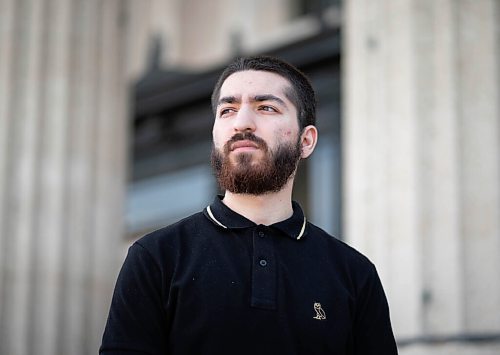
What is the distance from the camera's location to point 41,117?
8352mm

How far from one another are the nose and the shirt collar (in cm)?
27

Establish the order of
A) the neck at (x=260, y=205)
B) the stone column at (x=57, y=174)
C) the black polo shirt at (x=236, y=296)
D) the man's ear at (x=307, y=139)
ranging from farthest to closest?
the stone column at (x=57, y=174)
the man's ear at (x=307, y=139)
the neck at (x=260, y=205)
the black polo shirt at (x=236, y=296)

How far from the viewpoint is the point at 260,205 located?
3471 millimetres

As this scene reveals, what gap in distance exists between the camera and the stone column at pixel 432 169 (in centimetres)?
642

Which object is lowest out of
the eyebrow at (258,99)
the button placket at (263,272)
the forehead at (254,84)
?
the button placket at (263,272)

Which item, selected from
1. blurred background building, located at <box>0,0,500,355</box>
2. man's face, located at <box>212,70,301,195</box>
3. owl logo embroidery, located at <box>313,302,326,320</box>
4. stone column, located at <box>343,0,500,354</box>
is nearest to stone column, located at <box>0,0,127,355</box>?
blurred background building, located at <box>0,0,500,355</box>

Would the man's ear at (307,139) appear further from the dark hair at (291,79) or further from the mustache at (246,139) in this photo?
the mustache at (246,139)

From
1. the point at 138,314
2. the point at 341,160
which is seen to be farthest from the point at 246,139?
the point at 341,160

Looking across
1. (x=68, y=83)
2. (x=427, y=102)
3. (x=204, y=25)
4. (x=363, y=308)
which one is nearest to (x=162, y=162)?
(x=204, y=25)

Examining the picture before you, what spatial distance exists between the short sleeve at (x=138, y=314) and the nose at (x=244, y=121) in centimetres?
46

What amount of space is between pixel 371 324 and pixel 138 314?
2.44 ft

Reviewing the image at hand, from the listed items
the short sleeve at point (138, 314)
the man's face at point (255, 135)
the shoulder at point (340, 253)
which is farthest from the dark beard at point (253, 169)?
the short sleeve at point (138, 314)

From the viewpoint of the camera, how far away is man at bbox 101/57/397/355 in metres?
3.22

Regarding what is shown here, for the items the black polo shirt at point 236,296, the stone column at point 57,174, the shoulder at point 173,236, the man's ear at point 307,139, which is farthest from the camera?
the stone column at point 57,174
